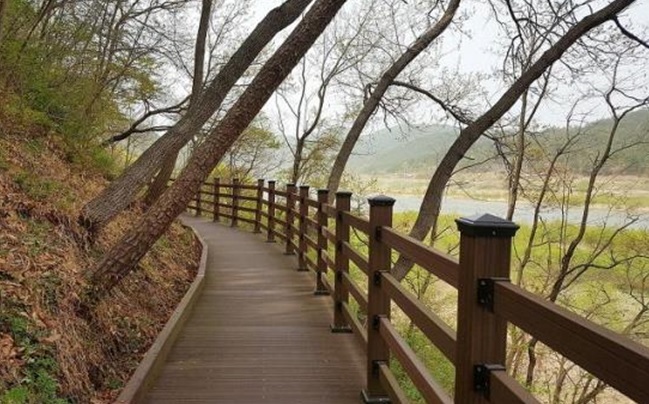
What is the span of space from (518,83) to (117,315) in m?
6.12

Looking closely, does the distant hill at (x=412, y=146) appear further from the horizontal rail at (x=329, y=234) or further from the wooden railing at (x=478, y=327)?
the wooden railing at (x=478, y=327)

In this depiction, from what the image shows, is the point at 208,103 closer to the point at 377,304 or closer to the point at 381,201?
the point at 381,201

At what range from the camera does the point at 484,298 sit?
1831mm

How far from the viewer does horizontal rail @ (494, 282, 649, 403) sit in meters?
1.11

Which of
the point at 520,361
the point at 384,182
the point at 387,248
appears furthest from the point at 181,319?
the point at 384,182

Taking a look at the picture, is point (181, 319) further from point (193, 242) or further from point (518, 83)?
point (518, 83)

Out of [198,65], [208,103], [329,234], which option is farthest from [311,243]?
[198,65]

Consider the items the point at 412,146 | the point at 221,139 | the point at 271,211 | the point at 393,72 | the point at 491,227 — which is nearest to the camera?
the point at 491,227

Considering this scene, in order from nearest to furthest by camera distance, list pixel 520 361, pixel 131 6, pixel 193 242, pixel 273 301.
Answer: pixel 273 301 → pixel 193 242 → pixel 131 6 → pixel 520 361

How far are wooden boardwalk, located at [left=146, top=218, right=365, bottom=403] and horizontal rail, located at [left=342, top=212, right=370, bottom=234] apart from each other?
106 centimetres

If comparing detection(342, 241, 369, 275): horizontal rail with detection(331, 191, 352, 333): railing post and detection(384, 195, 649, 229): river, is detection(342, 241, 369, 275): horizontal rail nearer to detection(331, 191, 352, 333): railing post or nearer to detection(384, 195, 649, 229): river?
detection(331, 191, 352, 333): railing post

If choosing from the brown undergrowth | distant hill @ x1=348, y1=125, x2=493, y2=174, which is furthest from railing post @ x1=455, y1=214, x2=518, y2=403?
distant hill @ x1=348, y1=125, x2=493, y2=174

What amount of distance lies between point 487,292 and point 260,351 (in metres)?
3.04

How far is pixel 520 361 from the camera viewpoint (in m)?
13.4
